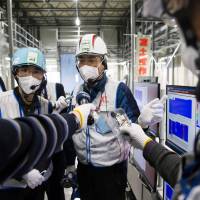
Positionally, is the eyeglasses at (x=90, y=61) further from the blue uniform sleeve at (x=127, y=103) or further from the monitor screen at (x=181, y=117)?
the monitor screen at (x=181, y=117)

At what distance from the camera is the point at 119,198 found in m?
2.12

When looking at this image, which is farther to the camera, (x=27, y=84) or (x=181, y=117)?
(x=27, y=84)

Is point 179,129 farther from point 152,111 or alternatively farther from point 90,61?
point 90,61

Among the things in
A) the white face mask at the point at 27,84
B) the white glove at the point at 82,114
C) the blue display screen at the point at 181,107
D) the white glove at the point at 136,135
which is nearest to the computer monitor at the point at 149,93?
the blue display screen at the point at 181,107

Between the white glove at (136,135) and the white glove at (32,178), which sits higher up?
the white glove at (136,135)

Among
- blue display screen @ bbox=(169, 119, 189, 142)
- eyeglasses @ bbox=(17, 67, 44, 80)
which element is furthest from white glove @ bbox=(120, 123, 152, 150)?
eyeglasses @ bbox=(17, 67, 44, 80)

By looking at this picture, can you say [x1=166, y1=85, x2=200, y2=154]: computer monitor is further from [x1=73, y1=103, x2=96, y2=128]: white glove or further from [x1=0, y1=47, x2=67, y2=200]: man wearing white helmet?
[x1=0, y1=47, x2=67, y2=200]: man wearing white helmet

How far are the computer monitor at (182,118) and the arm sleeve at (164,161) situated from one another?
0.29 meters

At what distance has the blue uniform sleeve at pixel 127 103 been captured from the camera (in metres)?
1.98

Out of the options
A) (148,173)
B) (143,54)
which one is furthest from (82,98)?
(143,54)

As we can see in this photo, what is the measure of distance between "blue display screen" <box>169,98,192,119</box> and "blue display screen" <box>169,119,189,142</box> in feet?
0.23

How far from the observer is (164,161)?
102 cm

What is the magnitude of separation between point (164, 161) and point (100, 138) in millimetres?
970

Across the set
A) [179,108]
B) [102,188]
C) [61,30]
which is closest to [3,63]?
[102,188]
